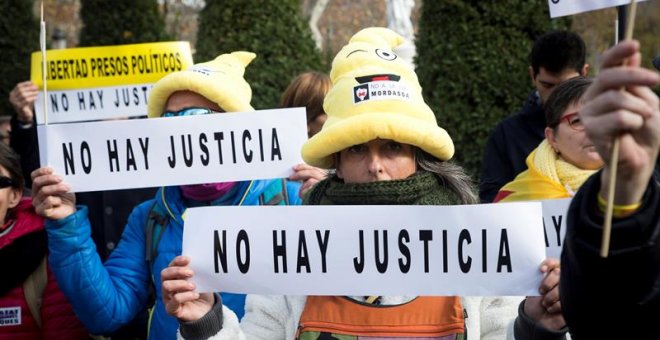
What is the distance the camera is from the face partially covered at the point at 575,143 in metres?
3.75

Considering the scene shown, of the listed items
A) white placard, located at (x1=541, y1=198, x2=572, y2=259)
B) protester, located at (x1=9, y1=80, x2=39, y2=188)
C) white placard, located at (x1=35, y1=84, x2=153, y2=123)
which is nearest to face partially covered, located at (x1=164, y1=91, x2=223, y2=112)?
white placard, located at (x1=541, y1=198, x2=572, y2=259)

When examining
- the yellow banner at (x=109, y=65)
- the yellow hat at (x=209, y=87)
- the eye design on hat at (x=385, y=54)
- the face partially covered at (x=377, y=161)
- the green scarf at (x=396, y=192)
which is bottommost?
the green scarf at (x=396, y=192)

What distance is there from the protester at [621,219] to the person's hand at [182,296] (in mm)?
1257

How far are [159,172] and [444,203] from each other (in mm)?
1350

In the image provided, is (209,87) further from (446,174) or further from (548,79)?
(548,79)

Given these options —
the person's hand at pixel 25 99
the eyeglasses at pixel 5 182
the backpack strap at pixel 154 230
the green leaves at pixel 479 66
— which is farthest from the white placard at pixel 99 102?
the green leaves at pixel 479 66

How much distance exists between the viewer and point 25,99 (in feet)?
21.6

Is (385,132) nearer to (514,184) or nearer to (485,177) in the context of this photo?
(514,184)

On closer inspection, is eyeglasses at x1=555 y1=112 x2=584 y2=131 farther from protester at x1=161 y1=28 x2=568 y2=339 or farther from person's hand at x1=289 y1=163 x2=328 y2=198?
person's hand at x1=289 y1=163 x2=328 y2=198

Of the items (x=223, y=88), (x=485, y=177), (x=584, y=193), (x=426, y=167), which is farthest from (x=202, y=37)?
(x=584, y=193)

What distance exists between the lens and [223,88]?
4.07 m

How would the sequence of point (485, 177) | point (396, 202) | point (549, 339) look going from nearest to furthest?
point (549, 339) < point (396, 202) < point (485, 177)

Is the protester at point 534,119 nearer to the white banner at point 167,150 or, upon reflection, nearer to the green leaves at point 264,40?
the white banner at point 167,150

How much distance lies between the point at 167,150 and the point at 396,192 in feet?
4.34
